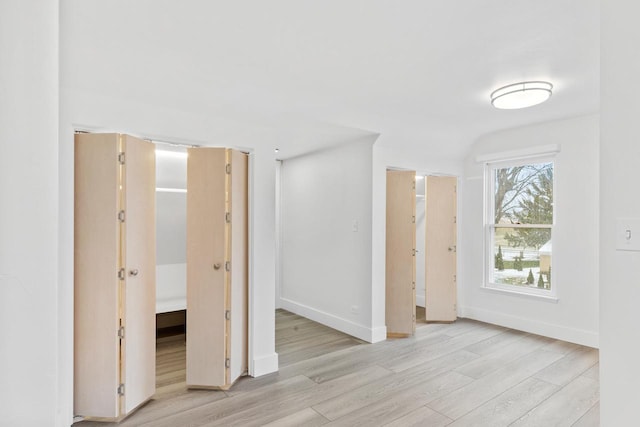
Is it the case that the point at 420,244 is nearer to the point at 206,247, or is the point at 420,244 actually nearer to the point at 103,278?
the point at 206,247

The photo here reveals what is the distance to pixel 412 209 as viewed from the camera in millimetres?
4164

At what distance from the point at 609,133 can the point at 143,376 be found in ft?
10.5

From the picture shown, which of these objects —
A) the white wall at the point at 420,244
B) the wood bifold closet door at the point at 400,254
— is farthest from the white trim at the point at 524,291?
the wood bifold closet door at the point at 400,254

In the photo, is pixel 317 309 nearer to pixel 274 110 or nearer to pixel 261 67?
pixel 274 110

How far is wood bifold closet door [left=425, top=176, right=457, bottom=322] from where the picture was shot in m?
4.71

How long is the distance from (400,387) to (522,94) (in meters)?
2.61

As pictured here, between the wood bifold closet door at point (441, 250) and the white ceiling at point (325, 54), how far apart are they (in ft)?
5.06

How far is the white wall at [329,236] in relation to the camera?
4.05 metres

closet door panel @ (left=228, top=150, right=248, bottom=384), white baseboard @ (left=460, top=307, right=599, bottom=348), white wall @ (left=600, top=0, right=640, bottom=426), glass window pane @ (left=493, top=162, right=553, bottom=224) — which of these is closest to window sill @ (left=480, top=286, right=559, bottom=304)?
white baseboard @ (left=460, top=307, right=599, bottom=348)

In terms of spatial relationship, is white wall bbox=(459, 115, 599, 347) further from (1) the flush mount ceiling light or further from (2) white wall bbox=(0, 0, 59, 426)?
(2) white wall bbox=(0, 0, 59, 426)

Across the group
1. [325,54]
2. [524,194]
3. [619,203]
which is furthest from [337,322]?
[619,203]

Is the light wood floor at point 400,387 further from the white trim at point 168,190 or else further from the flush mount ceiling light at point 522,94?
the flush mount ceiling light at point 522,94

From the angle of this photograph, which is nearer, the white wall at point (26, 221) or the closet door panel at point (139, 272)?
the white wall at point (26, 221)

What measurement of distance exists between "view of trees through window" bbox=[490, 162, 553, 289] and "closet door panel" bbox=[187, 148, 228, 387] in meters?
3.71
